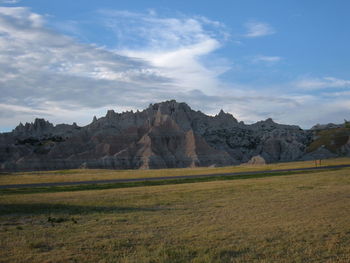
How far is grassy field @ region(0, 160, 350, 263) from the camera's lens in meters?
11.4

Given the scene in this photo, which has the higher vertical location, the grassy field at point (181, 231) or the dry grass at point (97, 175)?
the grassy field at point (181, 231)

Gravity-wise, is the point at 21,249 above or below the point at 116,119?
below

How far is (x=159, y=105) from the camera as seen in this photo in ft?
591

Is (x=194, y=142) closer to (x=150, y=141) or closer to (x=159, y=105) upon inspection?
(x=150, y=141)

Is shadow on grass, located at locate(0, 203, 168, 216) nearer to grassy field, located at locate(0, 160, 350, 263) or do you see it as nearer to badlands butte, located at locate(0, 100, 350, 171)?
grassy field, located at locate(0, 160, 350, 263)

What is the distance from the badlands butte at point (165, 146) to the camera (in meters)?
122

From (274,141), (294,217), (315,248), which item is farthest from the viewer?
(274,141)

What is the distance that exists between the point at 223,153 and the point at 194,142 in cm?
1061

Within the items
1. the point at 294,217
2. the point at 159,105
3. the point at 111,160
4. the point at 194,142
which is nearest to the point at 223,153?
the point at 194,142

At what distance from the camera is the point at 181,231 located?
1474cm

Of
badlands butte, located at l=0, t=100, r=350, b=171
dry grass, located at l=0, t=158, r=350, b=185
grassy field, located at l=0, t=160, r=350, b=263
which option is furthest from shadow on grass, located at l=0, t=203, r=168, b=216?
badlands butte, located at l=0, t=100, r=350, b=171

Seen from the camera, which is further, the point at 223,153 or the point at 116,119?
the point at 116,119

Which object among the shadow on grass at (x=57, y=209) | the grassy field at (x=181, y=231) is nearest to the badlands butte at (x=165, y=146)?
the grassy field at (x=181, y=231)

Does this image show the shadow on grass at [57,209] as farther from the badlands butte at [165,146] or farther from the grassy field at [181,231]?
the badlands butte at [165,146]
